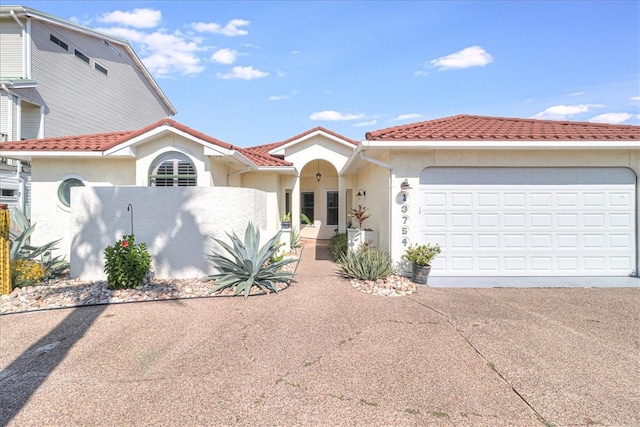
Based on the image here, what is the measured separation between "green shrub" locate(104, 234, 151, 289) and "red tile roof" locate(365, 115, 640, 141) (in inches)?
261

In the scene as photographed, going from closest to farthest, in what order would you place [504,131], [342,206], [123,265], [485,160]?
[123,265] < [485,160] < [504,131] < [342,206]

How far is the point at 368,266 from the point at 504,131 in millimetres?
5578

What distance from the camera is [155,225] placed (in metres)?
7.97

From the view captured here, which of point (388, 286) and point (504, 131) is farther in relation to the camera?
point (504, 131)

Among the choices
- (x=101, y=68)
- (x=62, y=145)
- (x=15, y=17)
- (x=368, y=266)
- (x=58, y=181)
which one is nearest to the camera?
(x=368, y=266)

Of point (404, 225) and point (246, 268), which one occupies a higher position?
point (404, 225)

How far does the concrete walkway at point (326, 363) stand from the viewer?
10.4 feet

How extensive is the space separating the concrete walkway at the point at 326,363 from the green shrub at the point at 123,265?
0.91m

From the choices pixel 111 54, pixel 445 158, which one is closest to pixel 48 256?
pixel 445 158

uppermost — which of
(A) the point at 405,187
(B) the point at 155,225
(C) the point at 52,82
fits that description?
(C) the point at 52,82

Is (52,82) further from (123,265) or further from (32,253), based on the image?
(123,265)

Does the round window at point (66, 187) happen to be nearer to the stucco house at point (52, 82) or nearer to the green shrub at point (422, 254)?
the stucco house at point (52, 82)

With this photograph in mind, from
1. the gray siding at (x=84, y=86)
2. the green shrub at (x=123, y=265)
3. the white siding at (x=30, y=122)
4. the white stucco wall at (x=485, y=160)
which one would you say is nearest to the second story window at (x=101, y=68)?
the gray siding at (x=84, y=86)

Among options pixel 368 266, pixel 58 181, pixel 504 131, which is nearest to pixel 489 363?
pixel 368 266
